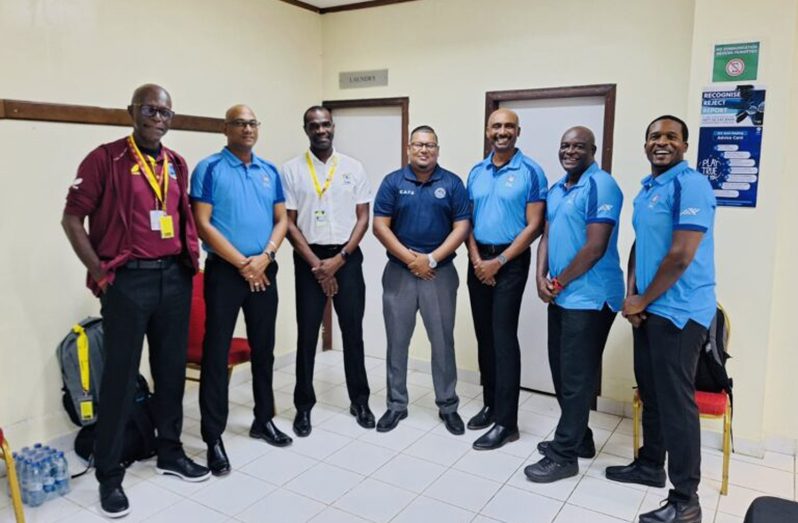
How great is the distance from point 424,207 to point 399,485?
1408mm

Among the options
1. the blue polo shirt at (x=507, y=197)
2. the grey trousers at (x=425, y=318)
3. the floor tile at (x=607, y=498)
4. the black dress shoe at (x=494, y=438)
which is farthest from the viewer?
the grey trousers at (x=425, y=318)

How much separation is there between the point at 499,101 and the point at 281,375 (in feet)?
8.05

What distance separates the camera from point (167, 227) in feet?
8.79

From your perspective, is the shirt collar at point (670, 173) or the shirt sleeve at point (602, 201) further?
the shirt sleeve at point (602, 201)

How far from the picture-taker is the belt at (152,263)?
2604 mm

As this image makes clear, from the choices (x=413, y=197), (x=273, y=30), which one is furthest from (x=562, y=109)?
(x=273, y=30)

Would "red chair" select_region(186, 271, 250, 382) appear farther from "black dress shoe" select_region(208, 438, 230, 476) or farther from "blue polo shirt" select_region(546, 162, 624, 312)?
"blue polo shirt" select_region(546, 162, 624, 312)

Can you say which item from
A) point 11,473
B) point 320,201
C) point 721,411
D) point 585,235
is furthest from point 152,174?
point 721,411

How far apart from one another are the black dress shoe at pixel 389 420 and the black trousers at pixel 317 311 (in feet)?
1.12

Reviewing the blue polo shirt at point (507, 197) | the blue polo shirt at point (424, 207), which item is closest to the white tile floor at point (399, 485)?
the blue polo shirt at point (424, 207)

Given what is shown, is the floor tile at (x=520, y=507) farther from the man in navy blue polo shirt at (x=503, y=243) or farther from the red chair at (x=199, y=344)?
the red chair at (x=199, y=344)

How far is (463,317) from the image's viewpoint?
4371 mm

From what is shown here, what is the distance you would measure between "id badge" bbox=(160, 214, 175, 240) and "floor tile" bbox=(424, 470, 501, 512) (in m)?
1.63

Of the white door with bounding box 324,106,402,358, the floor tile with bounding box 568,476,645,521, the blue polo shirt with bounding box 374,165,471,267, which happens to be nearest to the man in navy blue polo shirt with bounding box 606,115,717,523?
the floor tile with bounding box 568,476,645,521
